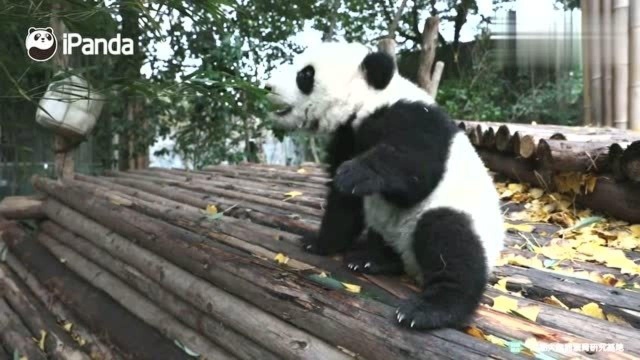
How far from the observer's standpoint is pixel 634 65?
15.8ft

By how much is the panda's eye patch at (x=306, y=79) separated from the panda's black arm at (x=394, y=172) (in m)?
0.54

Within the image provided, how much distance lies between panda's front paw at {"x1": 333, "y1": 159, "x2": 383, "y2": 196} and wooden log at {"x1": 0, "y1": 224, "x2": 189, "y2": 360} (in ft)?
4.38

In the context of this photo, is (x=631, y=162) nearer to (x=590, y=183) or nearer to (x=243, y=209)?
(x=590, y=183)

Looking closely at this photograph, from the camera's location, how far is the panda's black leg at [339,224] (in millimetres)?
2381

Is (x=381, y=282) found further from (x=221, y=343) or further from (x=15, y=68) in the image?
(x=15, y=68)

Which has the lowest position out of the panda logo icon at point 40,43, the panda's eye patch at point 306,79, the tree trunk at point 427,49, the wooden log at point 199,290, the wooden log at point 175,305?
the wooden log at point 175,305

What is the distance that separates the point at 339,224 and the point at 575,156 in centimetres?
154

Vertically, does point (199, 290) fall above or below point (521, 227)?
below

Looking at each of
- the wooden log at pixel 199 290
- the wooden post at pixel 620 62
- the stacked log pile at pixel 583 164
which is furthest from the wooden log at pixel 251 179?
the wooden post at pixel 620 62

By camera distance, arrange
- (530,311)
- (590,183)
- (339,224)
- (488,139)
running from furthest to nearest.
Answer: (488,139) → (590,183) → (339,224) → (530,311)

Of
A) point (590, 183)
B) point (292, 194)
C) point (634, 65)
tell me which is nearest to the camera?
point (590, 183)

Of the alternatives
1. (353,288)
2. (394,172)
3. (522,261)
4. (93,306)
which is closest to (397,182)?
(394,172)

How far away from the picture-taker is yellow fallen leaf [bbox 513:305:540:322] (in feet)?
5.69

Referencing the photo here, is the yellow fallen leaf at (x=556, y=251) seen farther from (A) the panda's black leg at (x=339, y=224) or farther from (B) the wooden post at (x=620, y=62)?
(B) the wooden post at (x=620, y=62)
